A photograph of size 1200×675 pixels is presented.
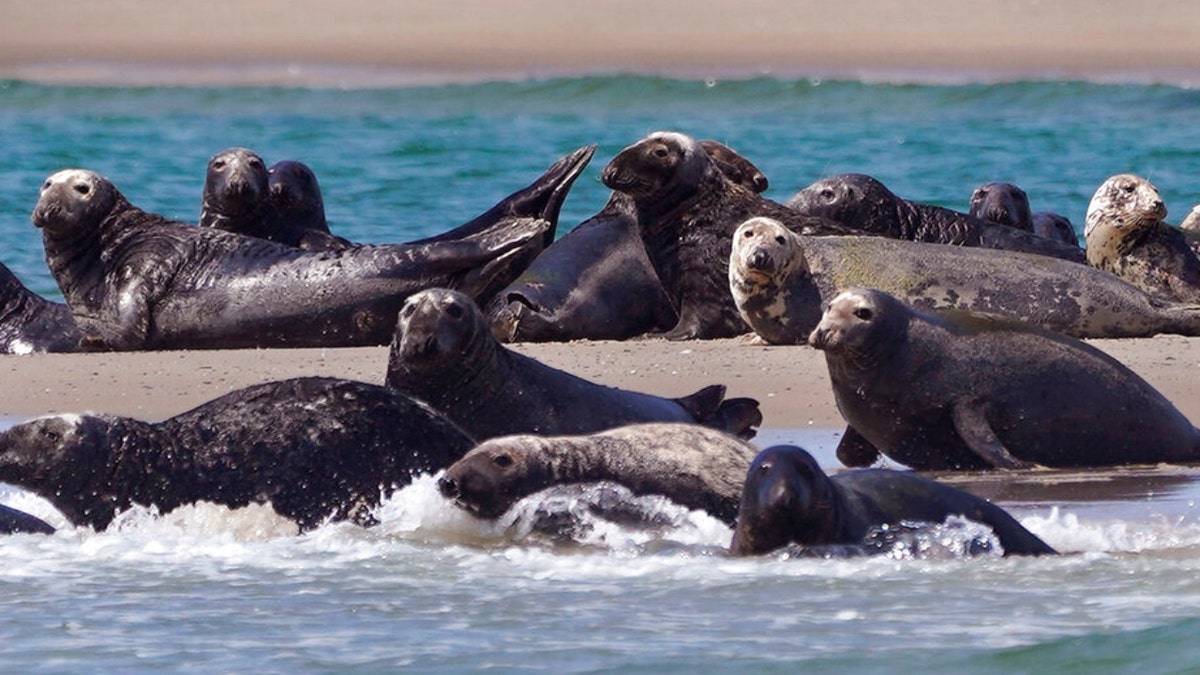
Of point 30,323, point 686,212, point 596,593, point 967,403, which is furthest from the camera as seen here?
point 30,323

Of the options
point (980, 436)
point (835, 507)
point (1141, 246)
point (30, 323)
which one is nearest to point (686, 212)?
point (1141, 246)

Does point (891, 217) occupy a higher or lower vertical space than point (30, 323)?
higher

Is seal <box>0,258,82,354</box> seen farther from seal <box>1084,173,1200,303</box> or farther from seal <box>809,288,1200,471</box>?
seal <box>1084,173,1200,303</box>

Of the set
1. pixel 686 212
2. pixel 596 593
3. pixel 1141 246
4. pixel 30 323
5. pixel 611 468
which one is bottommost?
pixel 30 323

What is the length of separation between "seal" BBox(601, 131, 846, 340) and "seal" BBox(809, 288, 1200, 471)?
278cm

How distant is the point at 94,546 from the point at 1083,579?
2.39 m

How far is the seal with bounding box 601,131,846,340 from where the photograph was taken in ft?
34.0

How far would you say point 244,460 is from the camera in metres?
6.28

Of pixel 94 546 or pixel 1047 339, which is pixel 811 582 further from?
pixel 1047 339

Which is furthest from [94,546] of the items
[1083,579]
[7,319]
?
[7,319]

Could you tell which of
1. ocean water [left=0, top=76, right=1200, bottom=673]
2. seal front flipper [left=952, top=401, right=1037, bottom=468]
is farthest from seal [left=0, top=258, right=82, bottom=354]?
seal front flipper [left=952, top=401, right=1037, bottom=468]

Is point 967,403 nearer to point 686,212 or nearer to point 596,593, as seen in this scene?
point 596,593

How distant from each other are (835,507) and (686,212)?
509 cm

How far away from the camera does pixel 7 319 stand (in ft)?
35.7
